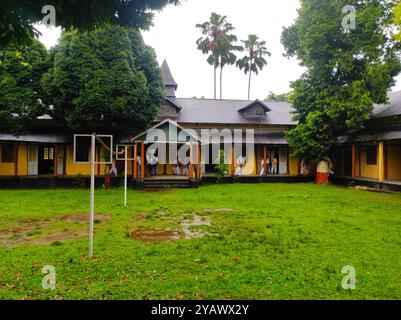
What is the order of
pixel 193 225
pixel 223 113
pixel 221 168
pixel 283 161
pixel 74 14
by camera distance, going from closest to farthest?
pixel 74 14, pixel 193 225, pixel 221 168, pixel 283 161, pixel 223 113

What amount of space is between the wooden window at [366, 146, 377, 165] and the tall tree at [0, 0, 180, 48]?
63.6ft

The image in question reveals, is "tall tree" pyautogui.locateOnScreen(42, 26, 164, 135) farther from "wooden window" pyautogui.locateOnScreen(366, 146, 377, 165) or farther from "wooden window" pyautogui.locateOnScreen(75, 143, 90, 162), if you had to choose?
"wooden window" pyautogui.locateOnScreen(366, 146, 377, 165)

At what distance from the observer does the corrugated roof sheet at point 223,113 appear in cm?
2284

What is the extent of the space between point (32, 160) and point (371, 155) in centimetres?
2264

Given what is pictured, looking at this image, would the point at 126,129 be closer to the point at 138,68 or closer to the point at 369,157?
the point at 138,68

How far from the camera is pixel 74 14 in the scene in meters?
4.71

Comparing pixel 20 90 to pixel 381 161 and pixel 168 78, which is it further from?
pixel 381 161

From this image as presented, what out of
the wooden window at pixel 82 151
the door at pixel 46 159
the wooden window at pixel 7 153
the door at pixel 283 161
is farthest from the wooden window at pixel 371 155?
the wooden window at pixel 7 153

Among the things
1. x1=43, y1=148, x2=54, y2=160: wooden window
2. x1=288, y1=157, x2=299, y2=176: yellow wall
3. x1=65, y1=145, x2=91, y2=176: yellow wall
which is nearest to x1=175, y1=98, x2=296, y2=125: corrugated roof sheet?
x1=288, y1=157, x2=299, y2=176: yellow wall

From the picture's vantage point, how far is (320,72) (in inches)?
737

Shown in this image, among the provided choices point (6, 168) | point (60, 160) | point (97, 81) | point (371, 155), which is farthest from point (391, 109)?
point (6, 168)

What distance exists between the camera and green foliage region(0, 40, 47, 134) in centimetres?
1661

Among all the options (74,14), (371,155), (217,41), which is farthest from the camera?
(217,41)

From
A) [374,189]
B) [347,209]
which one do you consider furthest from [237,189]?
[374,189]
